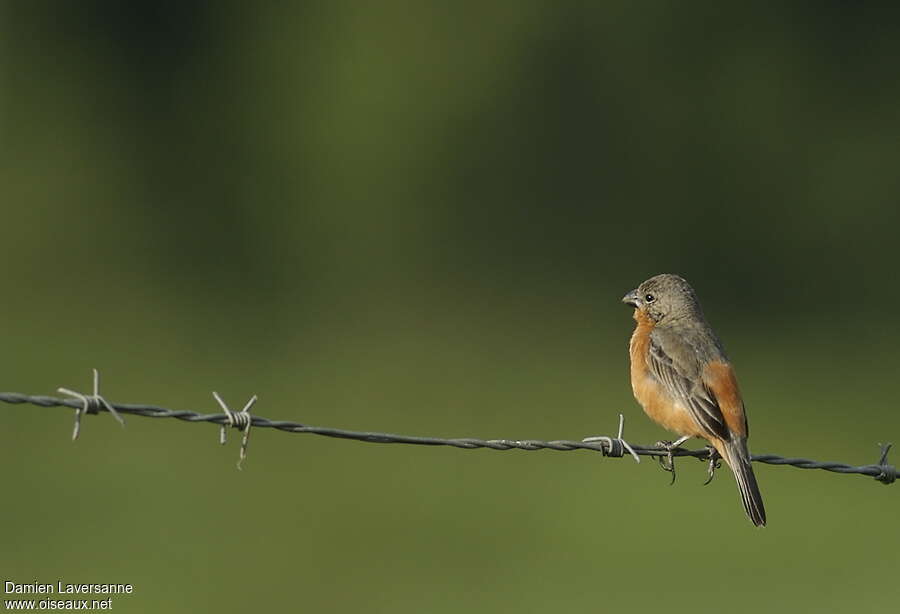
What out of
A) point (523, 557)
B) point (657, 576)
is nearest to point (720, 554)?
point (657, 576)

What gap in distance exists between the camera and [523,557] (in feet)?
49.8

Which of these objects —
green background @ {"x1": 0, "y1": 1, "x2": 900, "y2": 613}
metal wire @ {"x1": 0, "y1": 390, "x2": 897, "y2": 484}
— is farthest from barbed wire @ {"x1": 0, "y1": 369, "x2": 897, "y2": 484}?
green background @ {"x1": 0, "y1": 1, "x2": 900, "y2": 613}

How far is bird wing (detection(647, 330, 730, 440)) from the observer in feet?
31.4

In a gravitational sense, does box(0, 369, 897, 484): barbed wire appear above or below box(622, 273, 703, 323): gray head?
below

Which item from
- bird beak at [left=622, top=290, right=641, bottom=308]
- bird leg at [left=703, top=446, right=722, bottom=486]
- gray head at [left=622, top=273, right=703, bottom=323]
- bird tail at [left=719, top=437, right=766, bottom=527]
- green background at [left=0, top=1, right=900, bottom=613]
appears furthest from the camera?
green background at [left=0, top=1, right=900, bottom=613]

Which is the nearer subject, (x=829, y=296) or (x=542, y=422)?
(x=542, y=422)

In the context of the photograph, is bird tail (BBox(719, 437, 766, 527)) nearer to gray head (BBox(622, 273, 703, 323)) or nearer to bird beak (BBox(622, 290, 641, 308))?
gray head (BBox(622, 273, 703, 323))

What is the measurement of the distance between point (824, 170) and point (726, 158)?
1.90 meters

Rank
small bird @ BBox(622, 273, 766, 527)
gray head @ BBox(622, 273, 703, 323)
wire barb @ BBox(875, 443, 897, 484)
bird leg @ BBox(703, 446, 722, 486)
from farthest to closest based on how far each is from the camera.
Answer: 1. gray head @ BBox(622, 273, 703, 323)
2. bird leg @ BBox(703, 446, 722, 486)
3. small bird @ BBox(622, 273, 766, 527)
4. wire barb @ BBox(875, 443, 897, 484)

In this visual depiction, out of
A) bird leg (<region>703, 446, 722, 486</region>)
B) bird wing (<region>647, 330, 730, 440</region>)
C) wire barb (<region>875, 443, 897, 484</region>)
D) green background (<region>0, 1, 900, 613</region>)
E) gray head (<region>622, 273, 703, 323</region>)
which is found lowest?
wire barb (<region>875, 443, 897, 484</region>)

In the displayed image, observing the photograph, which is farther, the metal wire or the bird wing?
the bird wing

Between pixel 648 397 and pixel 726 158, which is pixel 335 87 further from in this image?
pixel 648 397

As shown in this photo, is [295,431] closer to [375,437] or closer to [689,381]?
[375,437]

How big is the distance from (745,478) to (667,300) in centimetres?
151
